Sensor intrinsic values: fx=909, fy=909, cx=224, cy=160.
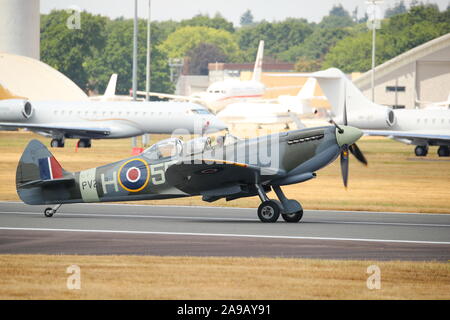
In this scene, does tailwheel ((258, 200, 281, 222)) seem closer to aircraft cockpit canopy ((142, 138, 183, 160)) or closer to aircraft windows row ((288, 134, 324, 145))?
aircraft windows row ((288, 134, 324, 145))

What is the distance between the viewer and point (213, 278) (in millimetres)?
14055

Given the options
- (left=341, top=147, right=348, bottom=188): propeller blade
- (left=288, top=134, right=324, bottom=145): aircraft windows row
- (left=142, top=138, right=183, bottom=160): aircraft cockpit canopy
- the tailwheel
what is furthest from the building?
(left=142, top=138, right=183, bottom=160): aircraft cockpit canopy

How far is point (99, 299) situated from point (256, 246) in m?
5.62

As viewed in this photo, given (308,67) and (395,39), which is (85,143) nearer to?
(395,39)

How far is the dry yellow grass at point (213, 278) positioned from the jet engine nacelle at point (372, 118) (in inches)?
1519

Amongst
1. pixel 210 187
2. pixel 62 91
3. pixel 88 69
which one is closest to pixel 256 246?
pixel 210 187

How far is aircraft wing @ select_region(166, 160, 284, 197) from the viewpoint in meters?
20.5

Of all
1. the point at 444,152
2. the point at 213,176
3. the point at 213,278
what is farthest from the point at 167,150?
the point at 444,152

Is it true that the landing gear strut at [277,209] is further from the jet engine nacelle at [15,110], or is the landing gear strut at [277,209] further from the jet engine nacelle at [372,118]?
the jet engine nacelle at [15,110]

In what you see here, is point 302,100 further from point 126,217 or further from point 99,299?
point 99,299

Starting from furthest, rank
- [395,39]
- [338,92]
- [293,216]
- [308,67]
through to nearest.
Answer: [308,67] → [395,39] → [338,92] → [293,216]

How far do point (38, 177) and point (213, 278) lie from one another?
846cm

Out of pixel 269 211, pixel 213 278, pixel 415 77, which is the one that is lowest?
pixel 213 278

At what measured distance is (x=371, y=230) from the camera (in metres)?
20.5
